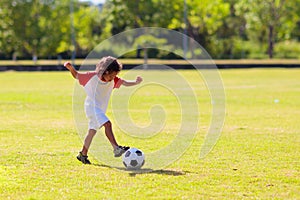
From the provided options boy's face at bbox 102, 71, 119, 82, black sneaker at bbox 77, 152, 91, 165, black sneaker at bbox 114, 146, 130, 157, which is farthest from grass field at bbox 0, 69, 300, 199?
boy's face at bbox 102, 71, 119, 82

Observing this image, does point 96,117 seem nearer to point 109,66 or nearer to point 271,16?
point 109,66

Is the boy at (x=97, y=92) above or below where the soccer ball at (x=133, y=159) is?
above

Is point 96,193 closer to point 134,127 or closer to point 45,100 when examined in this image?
point 134,127

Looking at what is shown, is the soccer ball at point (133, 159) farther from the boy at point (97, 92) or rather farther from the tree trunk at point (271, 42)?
the tree trunk at point (271, 42)

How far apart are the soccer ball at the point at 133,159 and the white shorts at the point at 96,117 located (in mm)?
615

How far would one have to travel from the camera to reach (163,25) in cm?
6488

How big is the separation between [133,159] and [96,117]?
0.90 meters

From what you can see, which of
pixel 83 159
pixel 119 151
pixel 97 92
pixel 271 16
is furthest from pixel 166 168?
pixel 271 16

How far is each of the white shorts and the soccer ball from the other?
2.02 feet

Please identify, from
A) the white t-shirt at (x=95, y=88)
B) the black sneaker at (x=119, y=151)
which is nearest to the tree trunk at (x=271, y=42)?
the black sneaker at (x=119, y=151)

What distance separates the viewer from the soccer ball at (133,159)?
9.49 m

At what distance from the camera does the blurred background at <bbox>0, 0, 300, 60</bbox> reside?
64875 mm

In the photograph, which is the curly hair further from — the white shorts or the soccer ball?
the soccer ball

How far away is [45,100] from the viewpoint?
24.1 metres
